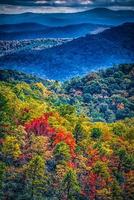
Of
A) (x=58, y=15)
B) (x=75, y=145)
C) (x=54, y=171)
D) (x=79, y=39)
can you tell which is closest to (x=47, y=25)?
(x=58, y=15)

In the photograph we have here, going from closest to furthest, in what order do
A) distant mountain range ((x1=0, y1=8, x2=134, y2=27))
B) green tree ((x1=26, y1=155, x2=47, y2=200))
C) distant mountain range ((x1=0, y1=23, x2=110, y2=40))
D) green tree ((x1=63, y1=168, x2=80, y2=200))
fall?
green tree ((x1=26, y1=155, x2=47, y2=200))
green tree ((x1=63, y1=168, x2=80, y2=200))
distant mountain range ((x1=0, y1=8, x2=134, y2=27))
distant mountain range ((x1=0, y1=23, x2=110, y2=40))

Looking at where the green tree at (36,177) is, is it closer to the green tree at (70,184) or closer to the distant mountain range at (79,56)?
the green tree at (70,184)

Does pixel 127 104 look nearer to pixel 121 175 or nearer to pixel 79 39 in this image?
pixel 79 39

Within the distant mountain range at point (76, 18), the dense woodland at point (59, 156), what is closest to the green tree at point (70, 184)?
the dense woodland at point (59, 156)

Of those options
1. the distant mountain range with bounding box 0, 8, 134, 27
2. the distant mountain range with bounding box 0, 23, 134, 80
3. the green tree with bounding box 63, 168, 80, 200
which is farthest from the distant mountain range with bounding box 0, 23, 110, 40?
the green tree with bounding box 63, 168, 80, 200

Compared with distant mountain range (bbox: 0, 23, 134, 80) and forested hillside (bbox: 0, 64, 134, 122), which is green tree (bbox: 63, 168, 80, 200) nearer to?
distant mountain range (bbox: 0, 23, 134, 80)

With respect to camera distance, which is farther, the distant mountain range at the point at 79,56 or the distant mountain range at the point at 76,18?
the distant mountain range at the point at 79,56

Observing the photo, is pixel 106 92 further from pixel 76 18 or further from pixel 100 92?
pixel 76 18
